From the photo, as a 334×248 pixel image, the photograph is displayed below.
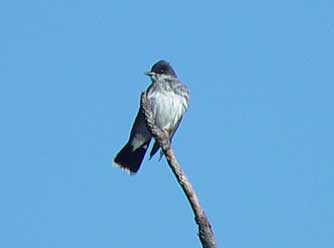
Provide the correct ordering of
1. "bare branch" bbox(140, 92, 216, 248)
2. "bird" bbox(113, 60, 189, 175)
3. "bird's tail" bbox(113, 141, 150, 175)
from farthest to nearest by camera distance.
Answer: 1. "bird" bbox(113, 60, 189, 175)
2. "bird's tail" bbox(113, 141, 150, 175)
3. "bare branch" bbox(140, 92, 216, 248)

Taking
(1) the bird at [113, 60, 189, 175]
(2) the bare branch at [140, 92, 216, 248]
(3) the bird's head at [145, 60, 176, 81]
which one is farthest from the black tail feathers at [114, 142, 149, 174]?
(2) the bare branch at [140, 92, 216, 248]

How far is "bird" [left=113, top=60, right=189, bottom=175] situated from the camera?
1213 centimetres

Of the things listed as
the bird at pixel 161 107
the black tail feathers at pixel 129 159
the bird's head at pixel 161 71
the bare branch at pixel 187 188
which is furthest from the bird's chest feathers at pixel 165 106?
the bare branch at pixel 187 188

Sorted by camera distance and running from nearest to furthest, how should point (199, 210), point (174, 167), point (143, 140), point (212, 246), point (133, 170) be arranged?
point (212, 246), point (199, 210), point (174, 167), point (133, 170), point (143, 140)

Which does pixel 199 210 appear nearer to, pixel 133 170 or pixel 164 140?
pixel 164 140

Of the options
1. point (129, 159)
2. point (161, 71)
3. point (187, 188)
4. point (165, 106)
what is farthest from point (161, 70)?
point (187, 188)

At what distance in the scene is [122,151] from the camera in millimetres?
12250

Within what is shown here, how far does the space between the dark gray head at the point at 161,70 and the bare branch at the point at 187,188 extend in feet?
20.0

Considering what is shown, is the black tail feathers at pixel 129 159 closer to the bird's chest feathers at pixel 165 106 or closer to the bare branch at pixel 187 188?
the bird's chest feathers at pixel 165 106

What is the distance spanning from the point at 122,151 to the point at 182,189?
283 inches

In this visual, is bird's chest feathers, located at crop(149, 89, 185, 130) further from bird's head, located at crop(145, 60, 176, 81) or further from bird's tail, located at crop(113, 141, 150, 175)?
bird's tail, located at crop(113, 141, 150, 175)

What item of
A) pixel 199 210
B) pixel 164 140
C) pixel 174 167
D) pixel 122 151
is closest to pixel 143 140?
pixel 122 151

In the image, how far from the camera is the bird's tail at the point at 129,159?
39.4 feet

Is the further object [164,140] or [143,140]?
[143,140]
